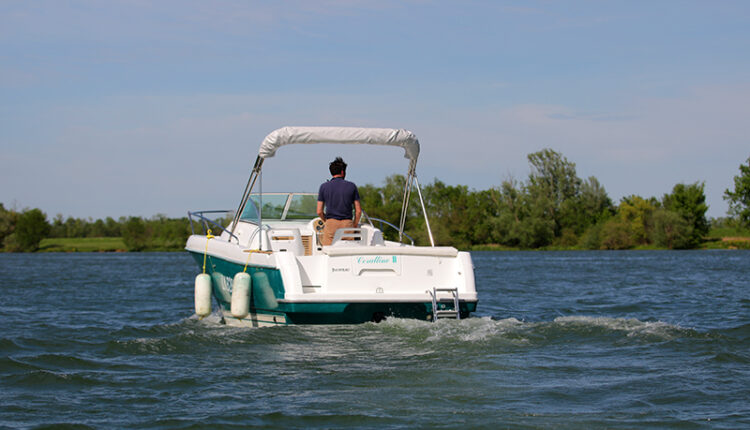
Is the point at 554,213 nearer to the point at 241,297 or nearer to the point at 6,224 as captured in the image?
the point at 6,224

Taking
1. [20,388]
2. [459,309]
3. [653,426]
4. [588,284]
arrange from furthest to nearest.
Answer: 1. [588,284]
2. [459,309]
3. [20,388]
4. [653,426]

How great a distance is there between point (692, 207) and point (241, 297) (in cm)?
7431

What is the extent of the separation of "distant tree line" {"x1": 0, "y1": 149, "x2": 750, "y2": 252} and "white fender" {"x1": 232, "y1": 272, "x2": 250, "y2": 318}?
59629mm

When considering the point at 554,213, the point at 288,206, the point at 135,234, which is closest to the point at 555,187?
the point at 554,213

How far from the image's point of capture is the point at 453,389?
5.49m

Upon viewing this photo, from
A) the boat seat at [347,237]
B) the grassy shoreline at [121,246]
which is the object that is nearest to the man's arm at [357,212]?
the boat seat at [347,237]

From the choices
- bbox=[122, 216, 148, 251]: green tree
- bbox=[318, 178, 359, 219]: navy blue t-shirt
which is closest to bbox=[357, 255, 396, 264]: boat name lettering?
bbox=[318, 178, 359, 219]: navy blue t-shirt

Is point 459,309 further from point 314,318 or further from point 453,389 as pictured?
point 453,389

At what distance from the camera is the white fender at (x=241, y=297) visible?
335 inches

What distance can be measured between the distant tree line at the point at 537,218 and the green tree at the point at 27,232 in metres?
0.11

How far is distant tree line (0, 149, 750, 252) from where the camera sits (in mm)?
74188

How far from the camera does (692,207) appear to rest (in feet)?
246

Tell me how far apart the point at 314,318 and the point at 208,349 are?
1186 millimetres

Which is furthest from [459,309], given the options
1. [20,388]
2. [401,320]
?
[20,388]
